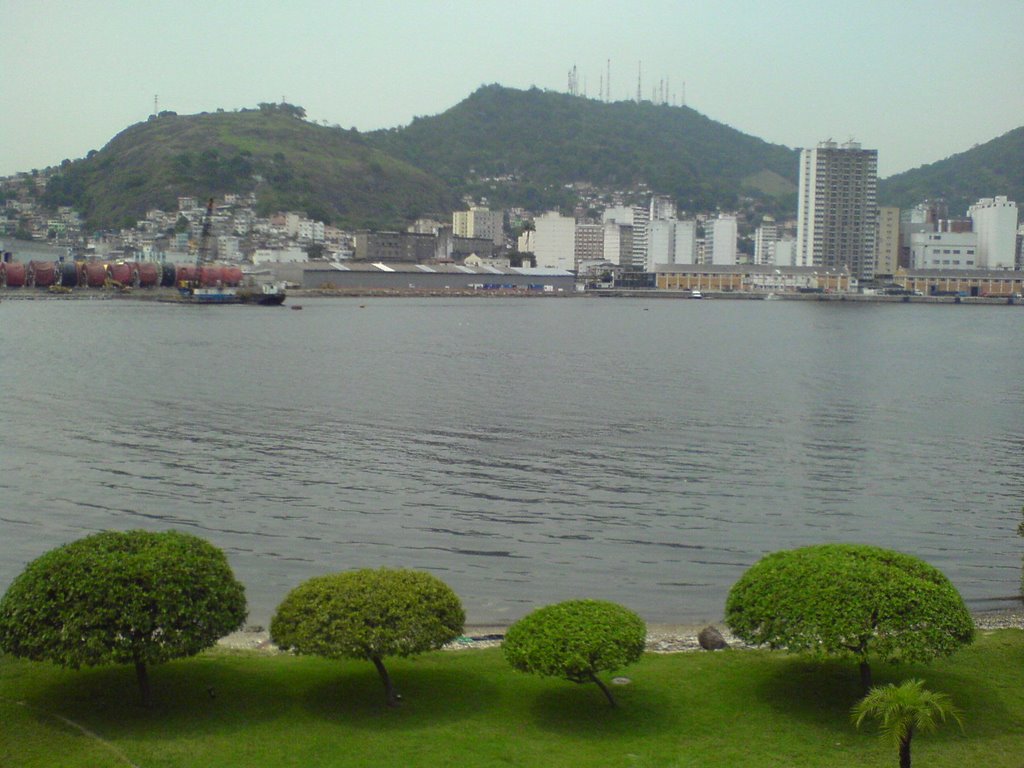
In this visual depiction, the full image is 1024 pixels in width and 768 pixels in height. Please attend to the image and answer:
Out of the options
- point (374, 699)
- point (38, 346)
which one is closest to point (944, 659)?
point (374, 699)

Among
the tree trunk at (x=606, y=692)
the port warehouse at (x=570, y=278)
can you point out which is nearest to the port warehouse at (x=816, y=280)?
the port warehouse at (x=570, y=278)

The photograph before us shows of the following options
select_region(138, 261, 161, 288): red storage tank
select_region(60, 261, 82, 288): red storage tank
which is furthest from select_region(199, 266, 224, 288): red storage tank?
select_region(60, 261, 82, 288): red storage tank

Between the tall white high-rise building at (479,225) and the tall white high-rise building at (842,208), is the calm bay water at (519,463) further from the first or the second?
the tall white high-rise building at (479,225)

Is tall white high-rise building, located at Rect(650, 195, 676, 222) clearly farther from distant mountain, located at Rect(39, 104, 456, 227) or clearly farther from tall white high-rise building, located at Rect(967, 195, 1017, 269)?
tall white high-rise building, located at Rect(967, 195, 1017, 269)

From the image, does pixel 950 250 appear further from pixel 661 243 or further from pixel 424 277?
pixel 424 277

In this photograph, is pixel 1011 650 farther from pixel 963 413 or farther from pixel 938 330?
pixel 938 330

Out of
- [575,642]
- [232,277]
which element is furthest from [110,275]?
[575,642]
